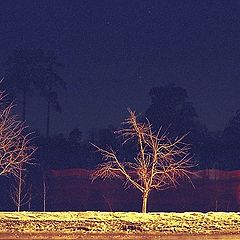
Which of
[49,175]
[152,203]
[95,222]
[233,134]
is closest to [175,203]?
[152,203]

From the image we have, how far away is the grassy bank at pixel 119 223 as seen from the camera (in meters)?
18.6

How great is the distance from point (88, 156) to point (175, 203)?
1056cm

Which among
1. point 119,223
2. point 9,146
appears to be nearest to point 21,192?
point 9,146

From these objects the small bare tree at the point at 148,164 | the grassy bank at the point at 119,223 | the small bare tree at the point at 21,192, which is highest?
the small bare tree at the point at 148,164

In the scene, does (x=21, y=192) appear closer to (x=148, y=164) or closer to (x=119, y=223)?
(x=148, y=164)

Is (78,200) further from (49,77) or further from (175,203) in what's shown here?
(49,77)

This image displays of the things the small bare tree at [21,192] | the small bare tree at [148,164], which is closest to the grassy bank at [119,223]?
the small bare tree at [148,164]

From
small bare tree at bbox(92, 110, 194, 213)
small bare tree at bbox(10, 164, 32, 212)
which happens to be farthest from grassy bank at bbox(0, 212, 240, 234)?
small bare tree at bbox(10, 164, 32, 212)

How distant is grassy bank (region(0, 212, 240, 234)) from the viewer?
61.2 ft

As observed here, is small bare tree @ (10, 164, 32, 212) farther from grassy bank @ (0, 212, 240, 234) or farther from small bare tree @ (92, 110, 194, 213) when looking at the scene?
grassy bank @ (0, 212, 240, 234)

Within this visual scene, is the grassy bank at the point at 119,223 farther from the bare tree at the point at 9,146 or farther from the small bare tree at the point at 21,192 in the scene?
the small bare tree at the point at 21,192

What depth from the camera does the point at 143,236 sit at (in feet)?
58.1

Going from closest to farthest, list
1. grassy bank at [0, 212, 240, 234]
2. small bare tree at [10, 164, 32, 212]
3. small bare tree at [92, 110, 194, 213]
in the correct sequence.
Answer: grassy bank at [0, 212, 240, 234]
small bare tree at [92, 110, 194, 213]
small bare tree at [10, 164, 32, 212]

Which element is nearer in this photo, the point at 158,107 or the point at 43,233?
the point at 43,233
